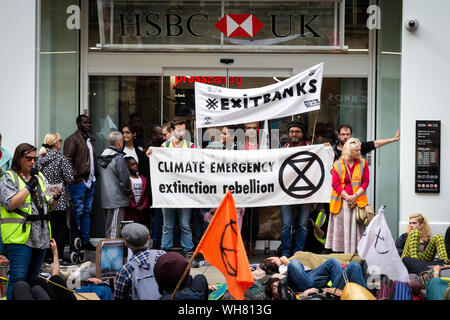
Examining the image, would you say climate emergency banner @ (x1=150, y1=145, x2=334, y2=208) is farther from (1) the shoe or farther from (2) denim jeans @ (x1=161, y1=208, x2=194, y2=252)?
(1) the shoe

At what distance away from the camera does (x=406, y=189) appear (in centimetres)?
1120

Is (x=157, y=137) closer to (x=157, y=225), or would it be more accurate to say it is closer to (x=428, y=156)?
(x=157, y=225)

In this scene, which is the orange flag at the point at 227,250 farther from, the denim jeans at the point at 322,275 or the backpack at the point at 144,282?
the denim jeans at the point at 322,275

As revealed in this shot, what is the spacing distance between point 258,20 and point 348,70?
6.20 feet

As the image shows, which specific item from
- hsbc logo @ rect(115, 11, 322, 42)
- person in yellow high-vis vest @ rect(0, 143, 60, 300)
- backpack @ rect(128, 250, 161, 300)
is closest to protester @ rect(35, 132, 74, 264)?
person in yellow high-vis vest @ rect(0, 143, 60, 300)

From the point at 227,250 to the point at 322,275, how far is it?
2214 mm

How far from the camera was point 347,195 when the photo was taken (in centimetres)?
1050

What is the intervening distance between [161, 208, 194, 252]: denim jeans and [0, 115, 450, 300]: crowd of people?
0.05 ft

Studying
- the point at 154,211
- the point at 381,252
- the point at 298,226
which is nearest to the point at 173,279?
the point at 381,252

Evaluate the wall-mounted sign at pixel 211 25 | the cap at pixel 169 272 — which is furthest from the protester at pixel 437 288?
the wall-mounted sign at pixel 211 25

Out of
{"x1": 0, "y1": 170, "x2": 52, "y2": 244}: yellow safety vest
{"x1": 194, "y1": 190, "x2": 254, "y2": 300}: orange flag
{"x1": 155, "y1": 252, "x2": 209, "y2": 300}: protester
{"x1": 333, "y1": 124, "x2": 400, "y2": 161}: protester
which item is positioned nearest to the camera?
{"x1": 155, "y1": 252, "x2": 209, "y2": 300}: protester

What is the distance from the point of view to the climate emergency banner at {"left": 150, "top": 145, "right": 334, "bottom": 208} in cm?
1091

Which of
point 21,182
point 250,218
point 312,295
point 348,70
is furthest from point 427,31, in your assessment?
point 21,182

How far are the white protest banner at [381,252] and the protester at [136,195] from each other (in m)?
4.40
